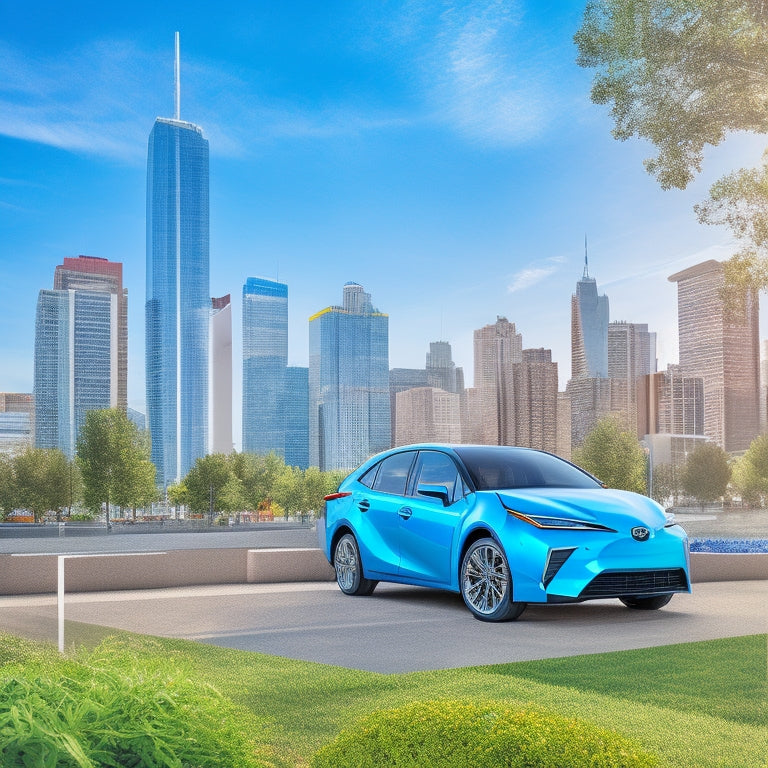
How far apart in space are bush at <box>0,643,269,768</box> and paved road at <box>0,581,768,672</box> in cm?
324

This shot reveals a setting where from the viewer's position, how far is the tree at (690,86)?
16344 mm

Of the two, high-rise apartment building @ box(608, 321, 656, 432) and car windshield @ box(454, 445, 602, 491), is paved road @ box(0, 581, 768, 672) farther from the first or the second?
high-rise apartment building @ box(608, 321, 656, 432)

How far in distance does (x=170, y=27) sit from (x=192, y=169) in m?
54.1

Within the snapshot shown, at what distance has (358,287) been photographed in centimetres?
7300

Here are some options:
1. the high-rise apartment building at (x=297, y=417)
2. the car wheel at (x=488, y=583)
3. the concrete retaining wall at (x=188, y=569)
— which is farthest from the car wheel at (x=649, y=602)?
the high-rise apartment building at (x=297, y=417)

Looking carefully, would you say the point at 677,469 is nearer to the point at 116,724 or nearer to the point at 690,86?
the point at 690,86

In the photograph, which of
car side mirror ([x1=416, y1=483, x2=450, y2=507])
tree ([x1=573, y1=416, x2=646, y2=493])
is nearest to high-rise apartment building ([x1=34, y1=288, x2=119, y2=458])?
tree ([x1=573, y1=416, x2=646, y2=493])

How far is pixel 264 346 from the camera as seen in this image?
71.1 meters

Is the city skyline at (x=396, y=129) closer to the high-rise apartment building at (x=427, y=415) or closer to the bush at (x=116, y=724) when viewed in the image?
the high-rise apartment building at (x=427, y=415)

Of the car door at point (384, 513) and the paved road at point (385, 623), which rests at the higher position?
the car door at point (384, 513)

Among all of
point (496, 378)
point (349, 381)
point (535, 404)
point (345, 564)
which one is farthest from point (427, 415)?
point (345, 564)

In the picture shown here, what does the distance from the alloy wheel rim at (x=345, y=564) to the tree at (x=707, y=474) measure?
56.5 m

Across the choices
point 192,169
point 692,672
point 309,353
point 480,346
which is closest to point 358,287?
point 309,353

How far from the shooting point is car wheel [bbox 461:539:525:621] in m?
7.30
